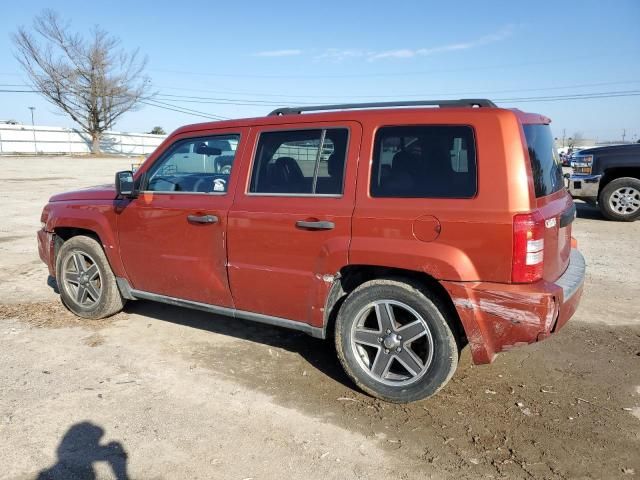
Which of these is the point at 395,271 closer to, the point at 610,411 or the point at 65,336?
the point at 610,411

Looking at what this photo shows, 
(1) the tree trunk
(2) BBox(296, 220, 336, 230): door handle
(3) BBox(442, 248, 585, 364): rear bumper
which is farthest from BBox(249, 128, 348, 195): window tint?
(1) the tree trunk

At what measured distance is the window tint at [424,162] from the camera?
3.08m

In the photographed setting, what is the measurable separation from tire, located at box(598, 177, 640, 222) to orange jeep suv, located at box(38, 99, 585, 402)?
24.5 feet

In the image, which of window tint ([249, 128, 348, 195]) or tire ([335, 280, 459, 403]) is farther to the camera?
window tint ([249, 128, 348, 195])

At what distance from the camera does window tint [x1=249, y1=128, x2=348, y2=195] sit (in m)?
3.49

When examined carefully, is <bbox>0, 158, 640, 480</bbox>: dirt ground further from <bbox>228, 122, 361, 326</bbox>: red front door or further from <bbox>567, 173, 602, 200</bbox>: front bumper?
<bbox>567, 173, 602, 200</bbox>: front bumper

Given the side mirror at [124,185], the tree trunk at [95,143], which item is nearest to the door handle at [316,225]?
the side mirror at [124,185]

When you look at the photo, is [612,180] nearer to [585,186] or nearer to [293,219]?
[585,186]

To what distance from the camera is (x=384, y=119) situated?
335 centimetres

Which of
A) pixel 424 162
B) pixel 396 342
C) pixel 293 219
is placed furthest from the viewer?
pixel 293 219

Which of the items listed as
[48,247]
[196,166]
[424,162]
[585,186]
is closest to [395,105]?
[424,162]

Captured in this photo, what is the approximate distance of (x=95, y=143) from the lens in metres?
48.2

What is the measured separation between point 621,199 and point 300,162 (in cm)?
905

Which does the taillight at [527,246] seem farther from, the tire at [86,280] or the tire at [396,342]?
the tire at [86,280]
